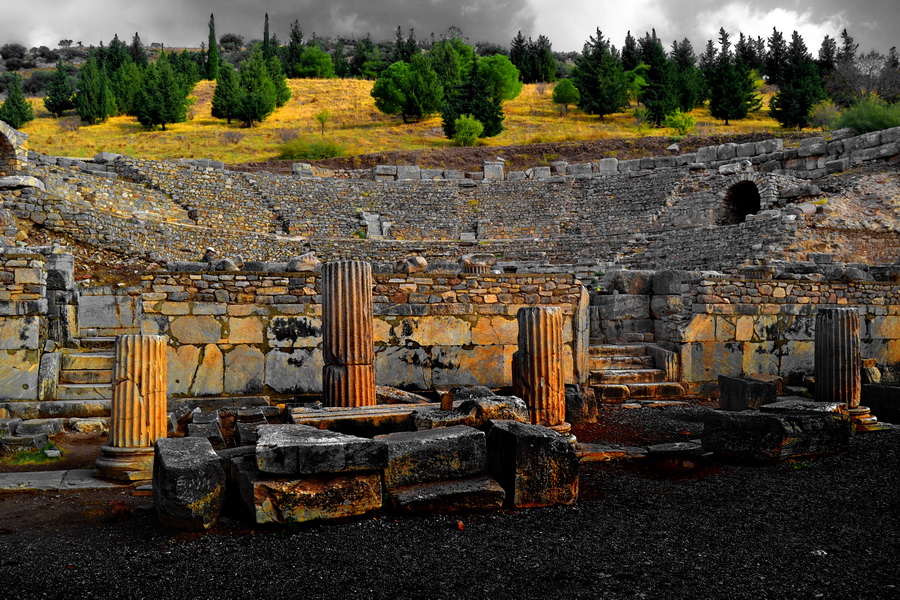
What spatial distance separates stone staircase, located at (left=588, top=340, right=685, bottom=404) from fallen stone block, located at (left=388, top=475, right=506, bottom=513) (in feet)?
19.0

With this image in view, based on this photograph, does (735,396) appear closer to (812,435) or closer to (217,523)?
(812,435)

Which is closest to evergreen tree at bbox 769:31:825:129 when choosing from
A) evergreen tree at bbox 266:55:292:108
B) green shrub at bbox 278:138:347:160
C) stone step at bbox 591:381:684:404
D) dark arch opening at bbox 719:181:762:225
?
dark arch opening at bbox 719:181:762:225

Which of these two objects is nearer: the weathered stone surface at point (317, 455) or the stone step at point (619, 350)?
the weathered stone surface at point (317, 455)

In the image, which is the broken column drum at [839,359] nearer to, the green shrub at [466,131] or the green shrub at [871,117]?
the green shrub at [871,117]

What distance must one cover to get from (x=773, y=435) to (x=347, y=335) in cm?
467

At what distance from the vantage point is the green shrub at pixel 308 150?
123 ft

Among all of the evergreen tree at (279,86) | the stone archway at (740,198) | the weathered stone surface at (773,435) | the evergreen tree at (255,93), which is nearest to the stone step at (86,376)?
the weathered stone surface at (773,435)

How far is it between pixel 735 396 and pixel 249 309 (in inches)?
288

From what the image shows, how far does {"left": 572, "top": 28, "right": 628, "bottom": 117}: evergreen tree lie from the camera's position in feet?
172

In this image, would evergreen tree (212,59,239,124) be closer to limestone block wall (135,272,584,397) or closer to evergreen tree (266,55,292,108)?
evergreen tree (266,55,292,108)

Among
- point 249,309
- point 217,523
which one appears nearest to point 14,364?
point 249,309

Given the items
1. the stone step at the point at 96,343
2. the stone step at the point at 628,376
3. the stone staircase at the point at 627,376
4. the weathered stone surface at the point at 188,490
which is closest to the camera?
the weathered stone surface at the point at 188,490

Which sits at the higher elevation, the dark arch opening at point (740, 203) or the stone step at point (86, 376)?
the dark arch opening at point (740, 203)

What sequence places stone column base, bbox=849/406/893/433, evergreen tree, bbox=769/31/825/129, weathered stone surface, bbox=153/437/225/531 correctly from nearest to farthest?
weathered stone surface, bbox=153/437/225/531 → stone column base, bbox=849/406/893/433 → evergreen tree, bbox=769/31/825/129
